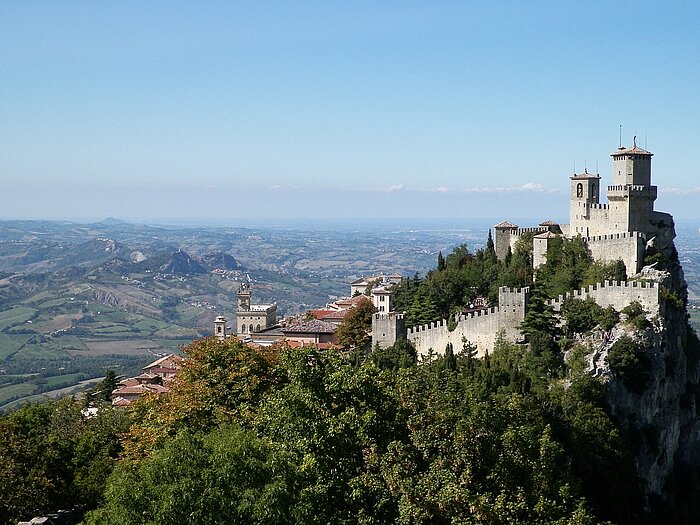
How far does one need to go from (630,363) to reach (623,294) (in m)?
4.22

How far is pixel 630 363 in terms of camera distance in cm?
4162

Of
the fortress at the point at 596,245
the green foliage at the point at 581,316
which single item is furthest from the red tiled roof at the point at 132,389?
the green foliage at the point at 581,316

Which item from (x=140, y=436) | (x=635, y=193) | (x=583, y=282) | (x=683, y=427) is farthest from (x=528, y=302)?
(x=140, y=436)

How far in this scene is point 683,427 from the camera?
5062 centimetres

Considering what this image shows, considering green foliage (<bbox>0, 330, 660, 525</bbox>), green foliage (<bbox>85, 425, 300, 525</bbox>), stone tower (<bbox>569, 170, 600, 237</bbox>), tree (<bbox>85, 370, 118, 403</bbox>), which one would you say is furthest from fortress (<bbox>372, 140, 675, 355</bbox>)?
green foliage (<bbox>85, 425, 300, 525</bbox>)

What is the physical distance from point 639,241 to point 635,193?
4.03 m

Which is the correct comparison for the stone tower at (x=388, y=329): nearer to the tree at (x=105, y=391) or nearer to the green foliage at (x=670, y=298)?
the green foliage at (x=670, y=298)

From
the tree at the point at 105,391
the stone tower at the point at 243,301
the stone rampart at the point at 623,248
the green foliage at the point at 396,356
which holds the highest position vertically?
the stone rampart at the point at 623,248

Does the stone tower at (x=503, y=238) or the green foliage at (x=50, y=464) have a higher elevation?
the stone tower at (x=503, y=238)

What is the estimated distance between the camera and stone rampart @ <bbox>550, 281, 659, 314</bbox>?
143 ft

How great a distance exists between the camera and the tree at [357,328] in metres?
52.8

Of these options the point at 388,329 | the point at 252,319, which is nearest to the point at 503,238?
the point at 388,329

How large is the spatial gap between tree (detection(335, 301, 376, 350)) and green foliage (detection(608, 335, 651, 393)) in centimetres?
→ 1605

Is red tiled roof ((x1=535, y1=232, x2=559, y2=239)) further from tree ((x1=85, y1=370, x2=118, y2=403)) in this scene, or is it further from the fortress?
tree ((x1=85, y1=370, x2=118, y2=403))
